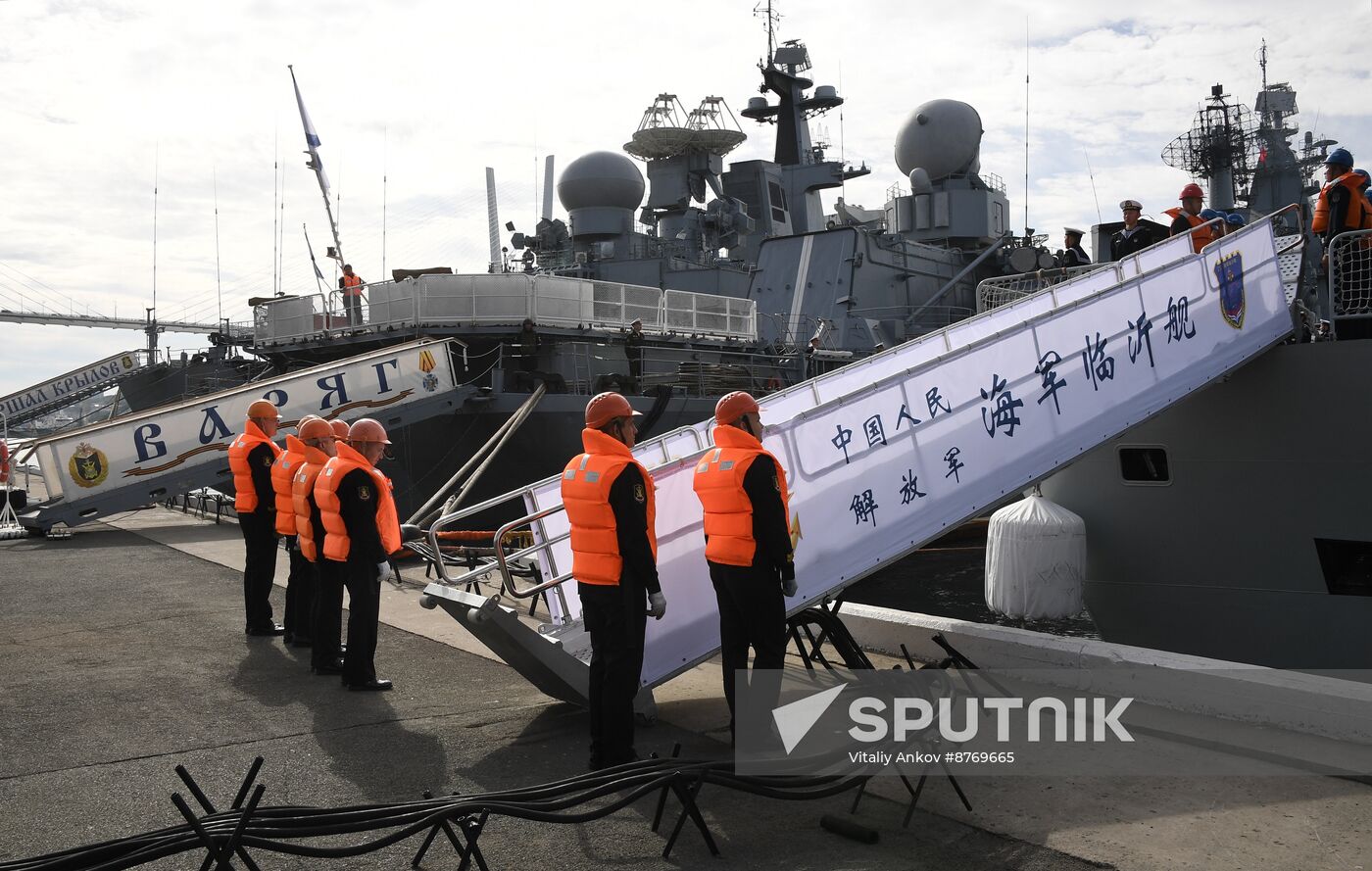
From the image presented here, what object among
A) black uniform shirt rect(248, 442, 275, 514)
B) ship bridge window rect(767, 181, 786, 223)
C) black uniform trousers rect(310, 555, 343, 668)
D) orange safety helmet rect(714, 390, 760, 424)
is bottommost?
black uniform trousers rect(310, 555, 343, 668)

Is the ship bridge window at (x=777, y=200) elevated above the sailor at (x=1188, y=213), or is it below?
above

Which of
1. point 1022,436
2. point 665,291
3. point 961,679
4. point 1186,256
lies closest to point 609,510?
point 961,679

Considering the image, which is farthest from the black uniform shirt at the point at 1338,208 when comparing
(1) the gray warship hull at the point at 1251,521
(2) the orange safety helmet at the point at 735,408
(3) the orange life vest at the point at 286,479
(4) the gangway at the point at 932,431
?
(3) the orange life vest at the point at 286,479

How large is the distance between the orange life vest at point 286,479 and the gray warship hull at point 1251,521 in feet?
23.9

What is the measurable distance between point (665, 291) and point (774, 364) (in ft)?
10.00

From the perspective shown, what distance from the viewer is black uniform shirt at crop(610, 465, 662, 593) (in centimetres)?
500

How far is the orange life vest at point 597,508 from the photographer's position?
503cm

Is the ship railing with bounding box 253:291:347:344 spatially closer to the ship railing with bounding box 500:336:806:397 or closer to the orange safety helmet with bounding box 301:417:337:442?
the ship railing with bounding box 500:336:806:397

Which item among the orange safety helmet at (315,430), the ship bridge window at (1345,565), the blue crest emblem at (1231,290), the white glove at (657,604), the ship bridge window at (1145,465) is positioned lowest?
the ship bridge window at (1345,565)

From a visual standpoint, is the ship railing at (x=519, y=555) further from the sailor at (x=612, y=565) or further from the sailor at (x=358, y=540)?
the sailor at (x=358, y=540)

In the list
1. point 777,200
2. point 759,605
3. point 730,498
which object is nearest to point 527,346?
point 730,498

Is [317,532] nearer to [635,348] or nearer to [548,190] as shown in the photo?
[635,348]

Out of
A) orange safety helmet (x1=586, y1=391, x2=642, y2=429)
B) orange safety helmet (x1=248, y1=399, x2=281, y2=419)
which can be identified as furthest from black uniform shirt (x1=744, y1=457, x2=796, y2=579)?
orange safety helmet (x1=248, y1=399, x2=281, y2=419)

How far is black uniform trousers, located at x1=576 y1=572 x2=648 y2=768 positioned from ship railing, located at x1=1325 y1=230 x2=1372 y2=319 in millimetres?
6998
